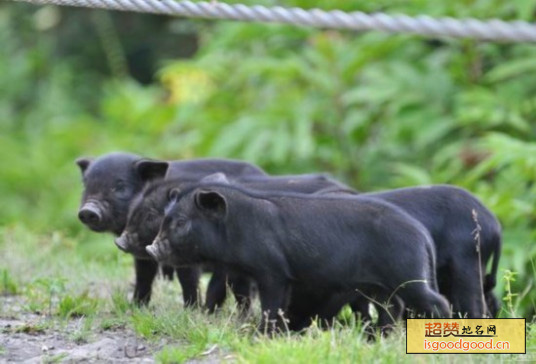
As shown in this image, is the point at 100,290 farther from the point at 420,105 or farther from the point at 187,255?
the point at 420,105

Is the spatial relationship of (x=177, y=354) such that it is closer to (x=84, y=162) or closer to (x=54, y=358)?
(x=54, y=358)

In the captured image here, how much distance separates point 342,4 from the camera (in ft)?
47.1

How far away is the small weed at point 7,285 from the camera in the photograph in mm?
8648

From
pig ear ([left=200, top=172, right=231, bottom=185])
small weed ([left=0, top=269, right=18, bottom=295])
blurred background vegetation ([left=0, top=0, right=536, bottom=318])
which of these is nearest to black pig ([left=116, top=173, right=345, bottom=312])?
pig ear ([left=200, top=172, right=231, bottom=185])

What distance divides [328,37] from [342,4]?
0.52 metres

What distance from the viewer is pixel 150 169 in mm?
8273

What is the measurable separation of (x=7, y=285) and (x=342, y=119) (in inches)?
249

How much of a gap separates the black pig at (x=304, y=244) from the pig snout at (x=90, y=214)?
1009 mm

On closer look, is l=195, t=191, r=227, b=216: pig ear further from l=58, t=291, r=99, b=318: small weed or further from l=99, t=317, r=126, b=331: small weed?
l=58, t=291, r=99, b=318: small weed

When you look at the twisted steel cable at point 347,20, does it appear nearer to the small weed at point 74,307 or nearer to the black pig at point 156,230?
the black pig at point 156,230

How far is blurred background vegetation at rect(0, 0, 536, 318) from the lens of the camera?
12.5 metres

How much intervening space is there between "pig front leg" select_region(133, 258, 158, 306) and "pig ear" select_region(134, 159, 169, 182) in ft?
1.98

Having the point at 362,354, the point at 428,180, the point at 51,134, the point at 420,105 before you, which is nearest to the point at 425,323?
the point at 362,354

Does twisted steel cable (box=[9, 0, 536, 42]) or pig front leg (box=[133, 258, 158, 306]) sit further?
pig front leg (box=[133, 258, 158, 306])
